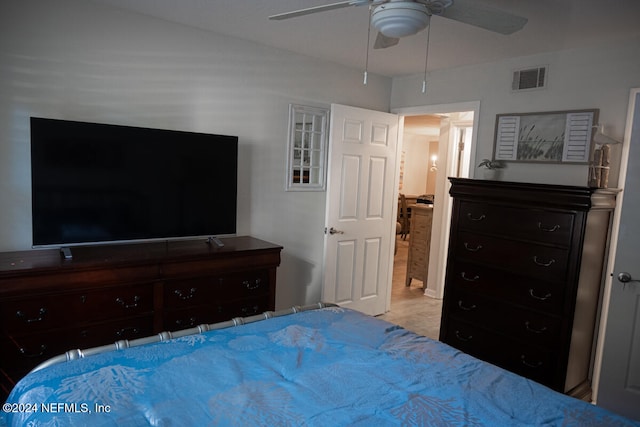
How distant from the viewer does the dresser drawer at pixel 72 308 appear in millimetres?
2207

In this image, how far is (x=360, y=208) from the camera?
4.20 m

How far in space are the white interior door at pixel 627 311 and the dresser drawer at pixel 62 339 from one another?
299 centimetres

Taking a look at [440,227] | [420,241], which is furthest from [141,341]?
[420,241]

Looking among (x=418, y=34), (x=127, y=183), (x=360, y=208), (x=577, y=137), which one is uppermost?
(x=418, y=34)

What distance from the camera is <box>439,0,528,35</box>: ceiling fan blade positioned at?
1.73 metres

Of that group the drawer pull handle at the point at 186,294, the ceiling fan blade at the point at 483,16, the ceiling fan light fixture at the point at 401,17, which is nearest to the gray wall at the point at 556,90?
the ceiling fan blade at the point at 483,16

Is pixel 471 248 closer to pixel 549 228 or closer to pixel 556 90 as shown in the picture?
pixel 549 228

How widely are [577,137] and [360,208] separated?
1.92 metres

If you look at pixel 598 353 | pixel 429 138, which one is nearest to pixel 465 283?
pixel 598 353

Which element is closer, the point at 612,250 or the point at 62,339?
the point at 62,339

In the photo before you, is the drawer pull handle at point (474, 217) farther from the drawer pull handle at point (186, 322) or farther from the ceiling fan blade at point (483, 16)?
the drawer pull handle at point (186, 322)

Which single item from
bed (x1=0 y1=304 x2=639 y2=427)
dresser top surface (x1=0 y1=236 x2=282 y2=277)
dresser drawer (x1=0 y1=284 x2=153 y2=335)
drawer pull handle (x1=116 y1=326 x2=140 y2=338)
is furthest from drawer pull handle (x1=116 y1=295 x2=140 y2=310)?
bed (x1=0 y1=304 x2=639 y2=427)

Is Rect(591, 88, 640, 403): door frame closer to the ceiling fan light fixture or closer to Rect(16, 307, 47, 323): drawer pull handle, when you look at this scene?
the ceiling fan light fixture

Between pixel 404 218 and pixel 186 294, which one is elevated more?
pixel 186 294
